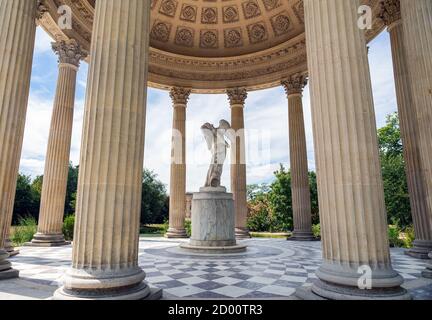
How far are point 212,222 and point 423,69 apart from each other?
732 inches

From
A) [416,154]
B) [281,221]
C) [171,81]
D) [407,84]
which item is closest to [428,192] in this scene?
[416,154]

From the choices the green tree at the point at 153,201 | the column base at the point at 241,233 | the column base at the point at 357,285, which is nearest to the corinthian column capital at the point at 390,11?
the column base at the point at 357,285

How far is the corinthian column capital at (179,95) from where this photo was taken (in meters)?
45.1

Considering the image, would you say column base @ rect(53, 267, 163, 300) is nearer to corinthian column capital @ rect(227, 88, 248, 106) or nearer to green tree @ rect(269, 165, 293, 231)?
corinthian column capital @ rect(227, 88, 248, 106)

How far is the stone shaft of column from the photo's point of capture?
3759cm

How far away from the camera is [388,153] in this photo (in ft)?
236

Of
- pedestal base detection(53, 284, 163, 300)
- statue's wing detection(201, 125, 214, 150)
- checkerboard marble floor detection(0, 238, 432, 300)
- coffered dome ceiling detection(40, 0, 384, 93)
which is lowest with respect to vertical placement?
checkerboard marble floor detection(0, 238, 432, 300)

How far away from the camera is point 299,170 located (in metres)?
38.9

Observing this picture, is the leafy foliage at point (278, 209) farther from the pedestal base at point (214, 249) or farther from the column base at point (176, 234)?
the pedestal base at point (214, 249)

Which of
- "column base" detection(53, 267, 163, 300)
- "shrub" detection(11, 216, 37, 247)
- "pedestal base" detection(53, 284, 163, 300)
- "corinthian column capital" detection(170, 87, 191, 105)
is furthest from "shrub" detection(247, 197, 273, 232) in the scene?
"column base" detection(53, 267, 163, 300)

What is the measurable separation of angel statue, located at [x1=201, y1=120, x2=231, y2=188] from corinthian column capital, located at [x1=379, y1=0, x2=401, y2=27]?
18.2 meters

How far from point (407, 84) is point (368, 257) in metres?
21.8

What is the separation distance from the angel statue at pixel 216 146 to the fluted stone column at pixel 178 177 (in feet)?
48.0

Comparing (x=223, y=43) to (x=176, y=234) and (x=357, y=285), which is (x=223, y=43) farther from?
(x=357, y=285)
